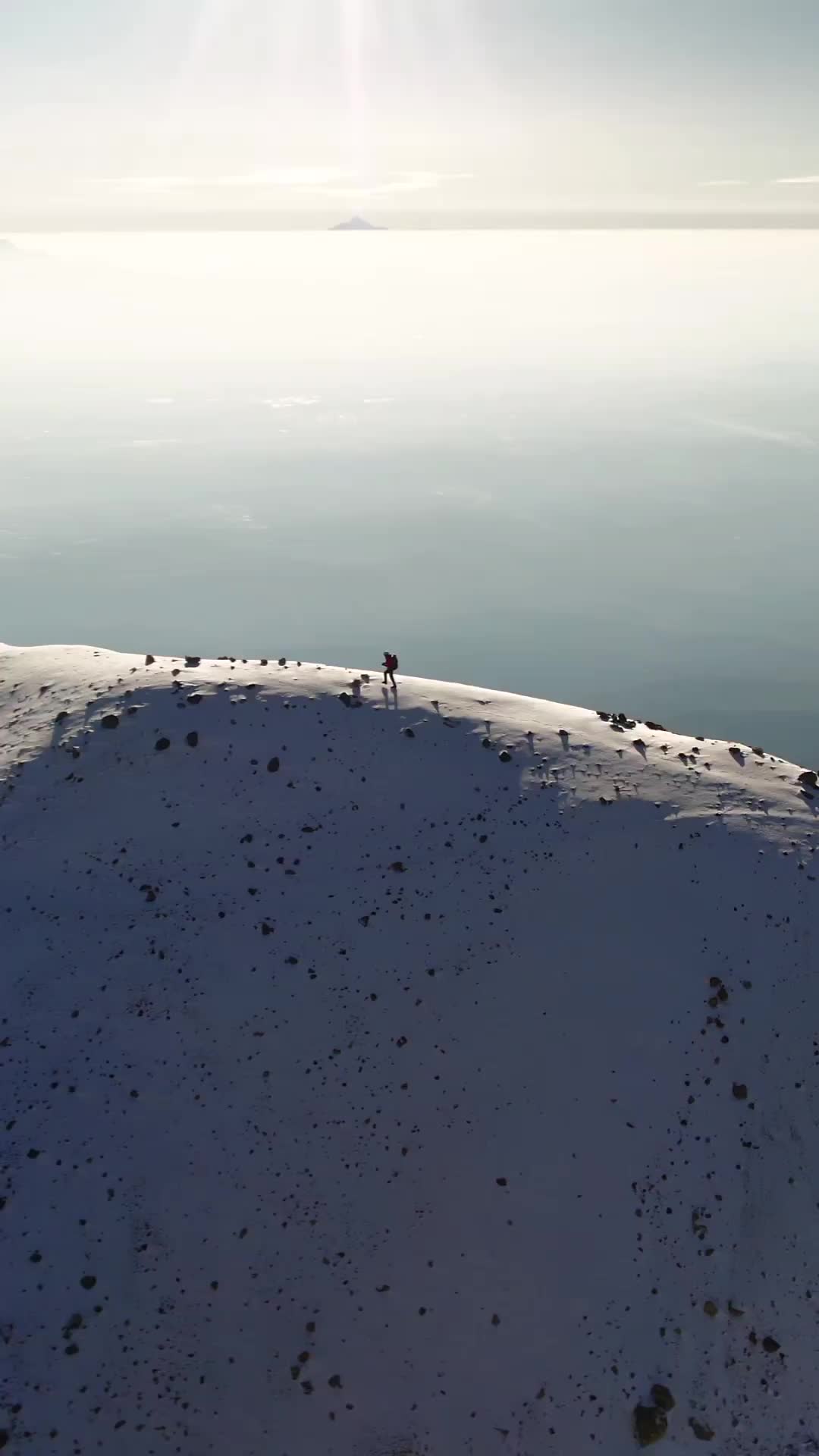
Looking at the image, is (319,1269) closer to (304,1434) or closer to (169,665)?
(304,1434)

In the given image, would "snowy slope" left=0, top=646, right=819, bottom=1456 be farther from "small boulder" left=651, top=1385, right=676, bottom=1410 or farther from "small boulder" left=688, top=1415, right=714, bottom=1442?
"small boulder" left=651, top=1385, right=676, bottom=1410

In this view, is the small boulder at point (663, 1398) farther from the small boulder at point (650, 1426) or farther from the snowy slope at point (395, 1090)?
the snowy slope at point (395, 1090)

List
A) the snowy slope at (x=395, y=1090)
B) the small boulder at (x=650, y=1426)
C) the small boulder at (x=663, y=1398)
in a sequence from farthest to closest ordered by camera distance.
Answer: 1. the small boulder at (x=663, y=1398)
2. the small boulder at (x=650, y=1426)
3. the snowy slope at (x=395, y=1090)

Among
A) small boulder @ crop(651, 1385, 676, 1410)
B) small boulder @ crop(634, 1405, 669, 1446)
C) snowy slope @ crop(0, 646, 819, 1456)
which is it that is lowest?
small boulder @ crop(634, 1405, 669, 1446)

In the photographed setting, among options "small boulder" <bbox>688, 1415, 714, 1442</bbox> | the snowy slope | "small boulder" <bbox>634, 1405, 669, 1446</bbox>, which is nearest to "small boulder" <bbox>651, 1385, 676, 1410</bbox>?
"small boulder" <bbox>634, 1405, 669, 1446</bbox>

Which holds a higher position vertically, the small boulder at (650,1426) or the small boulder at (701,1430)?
the small boulder at (650,1426)

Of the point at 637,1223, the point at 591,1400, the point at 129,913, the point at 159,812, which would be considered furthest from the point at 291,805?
the point at 591,1400

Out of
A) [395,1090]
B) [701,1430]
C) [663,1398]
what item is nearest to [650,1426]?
[663,1398]

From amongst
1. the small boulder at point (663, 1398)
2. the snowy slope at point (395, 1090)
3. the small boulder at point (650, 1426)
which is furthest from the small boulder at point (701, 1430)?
the small boulder at point (650, 1426)
